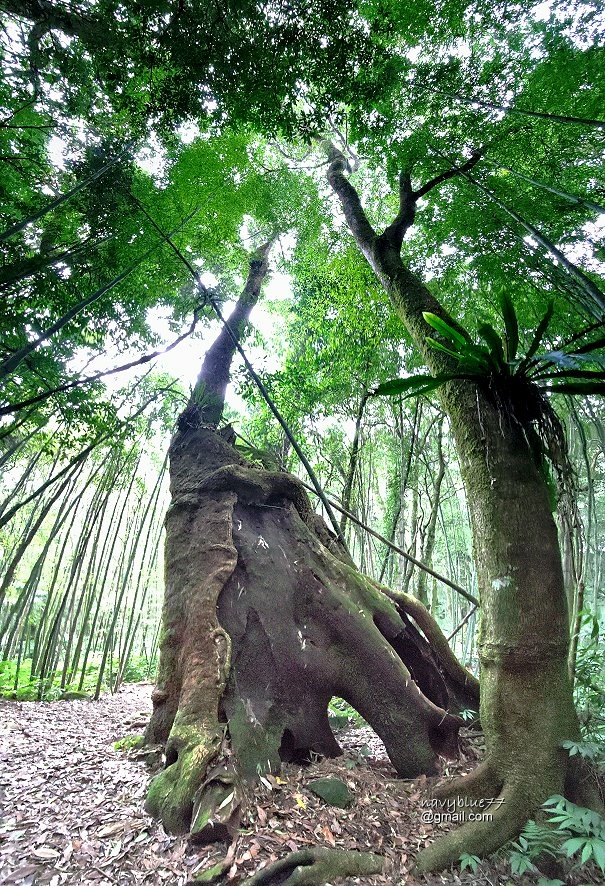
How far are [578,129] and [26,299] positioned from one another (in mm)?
4894

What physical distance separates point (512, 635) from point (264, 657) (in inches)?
62.2

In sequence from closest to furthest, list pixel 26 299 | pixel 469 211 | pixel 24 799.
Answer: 1. pixel 24 799
2. pixel 26 299
3. pixel 469 211

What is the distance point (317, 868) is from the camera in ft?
5.42

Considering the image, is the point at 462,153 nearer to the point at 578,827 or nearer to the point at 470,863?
the point at 578,827

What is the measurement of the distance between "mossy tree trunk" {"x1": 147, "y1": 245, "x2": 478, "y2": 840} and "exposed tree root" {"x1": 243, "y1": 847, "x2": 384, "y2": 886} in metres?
0.30

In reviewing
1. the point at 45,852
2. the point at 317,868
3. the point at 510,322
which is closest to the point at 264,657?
the point at 317,868

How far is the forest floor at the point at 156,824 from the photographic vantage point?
1.68m

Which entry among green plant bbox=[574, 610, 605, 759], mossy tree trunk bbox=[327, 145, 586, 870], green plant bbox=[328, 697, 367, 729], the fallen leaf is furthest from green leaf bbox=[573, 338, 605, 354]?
green plant bbox=[328, 697, 367, 729]

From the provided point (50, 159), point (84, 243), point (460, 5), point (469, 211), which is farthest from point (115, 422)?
point (460, 5)

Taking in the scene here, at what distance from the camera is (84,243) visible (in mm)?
3498

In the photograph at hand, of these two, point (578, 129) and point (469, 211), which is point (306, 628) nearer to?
point (469, 211)

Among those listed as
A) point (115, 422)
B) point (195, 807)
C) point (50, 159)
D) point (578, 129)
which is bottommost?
point (195, 807)

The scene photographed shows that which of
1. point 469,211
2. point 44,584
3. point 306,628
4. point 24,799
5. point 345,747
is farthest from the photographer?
point 44,584

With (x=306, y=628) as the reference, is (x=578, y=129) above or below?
above
